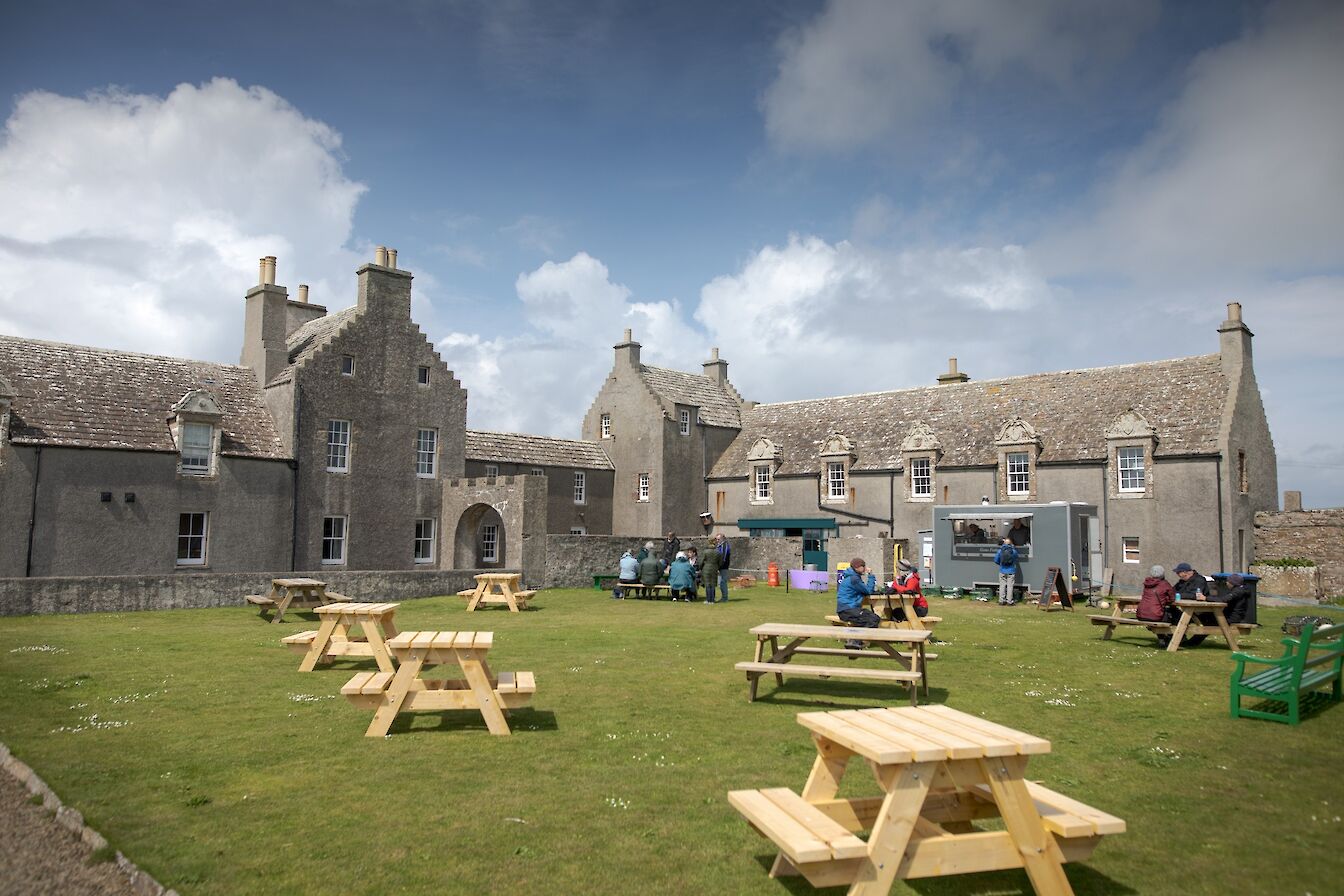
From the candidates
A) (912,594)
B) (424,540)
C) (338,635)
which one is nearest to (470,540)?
(424,540)

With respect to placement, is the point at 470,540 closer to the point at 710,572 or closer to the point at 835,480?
the point at 710,572

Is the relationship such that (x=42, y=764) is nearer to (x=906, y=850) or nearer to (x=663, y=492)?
(x=906, y=850)

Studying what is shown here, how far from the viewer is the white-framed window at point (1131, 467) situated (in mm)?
31500

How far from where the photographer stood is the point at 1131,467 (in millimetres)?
31766

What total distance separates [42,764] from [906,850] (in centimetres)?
748

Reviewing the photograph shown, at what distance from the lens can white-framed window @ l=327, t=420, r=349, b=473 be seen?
103 feet

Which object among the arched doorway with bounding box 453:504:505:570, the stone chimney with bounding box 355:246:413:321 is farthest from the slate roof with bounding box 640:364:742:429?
the stone chimney with bounding box 355:246:413:321

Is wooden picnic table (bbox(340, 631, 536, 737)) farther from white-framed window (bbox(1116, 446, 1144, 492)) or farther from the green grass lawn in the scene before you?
white-framed window (bbox(1116, 446, 1144, 492))

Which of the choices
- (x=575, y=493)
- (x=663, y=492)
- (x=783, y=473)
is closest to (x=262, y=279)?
(x=575, y=493)

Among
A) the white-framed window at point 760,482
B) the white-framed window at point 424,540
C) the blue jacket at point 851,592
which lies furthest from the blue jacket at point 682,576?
the white-framed window at point 760,482

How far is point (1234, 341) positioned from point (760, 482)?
19.7 m

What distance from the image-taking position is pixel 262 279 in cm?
3206

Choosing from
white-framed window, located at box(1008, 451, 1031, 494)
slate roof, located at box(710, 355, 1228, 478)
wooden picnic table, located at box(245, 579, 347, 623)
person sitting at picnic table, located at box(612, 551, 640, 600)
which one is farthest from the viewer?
white-framed window, located at box(1008, 451, 1031, 494)

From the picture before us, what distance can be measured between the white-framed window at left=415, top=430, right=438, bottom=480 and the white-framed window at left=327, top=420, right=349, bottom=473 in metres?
2.73
